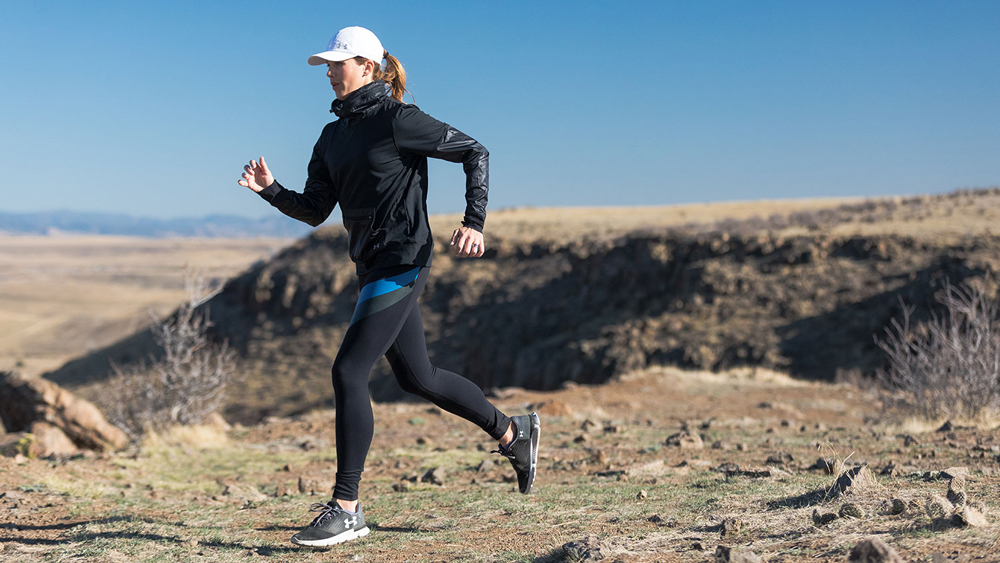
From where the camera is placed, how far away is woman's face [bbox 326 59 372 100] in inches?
138

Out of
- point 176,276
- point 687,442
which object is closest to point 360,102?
point 687,442

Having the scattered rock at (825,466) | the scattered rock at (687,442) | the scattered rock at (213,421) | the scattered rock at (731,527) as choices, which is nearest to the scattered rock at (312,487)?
the scattered rock at (687,442)

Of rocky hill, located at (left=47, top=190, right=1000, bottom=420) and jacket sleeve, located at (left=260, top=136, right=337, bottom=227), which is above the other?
jacket sleeve, located at (left=260, top=136, right=337, bottom=227)

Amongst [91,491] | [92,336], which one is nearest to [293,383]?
[91,491]

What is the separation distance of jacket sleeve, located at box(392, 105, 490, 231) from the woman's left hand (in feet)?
0.16

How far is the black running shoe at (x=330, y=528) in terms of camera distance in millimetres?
3391

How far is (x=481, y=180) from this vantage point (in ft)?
11.8

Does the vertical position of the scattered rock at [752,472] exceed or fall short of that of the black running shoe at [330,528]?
it falls short

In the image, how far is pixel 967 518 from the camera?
281 cm

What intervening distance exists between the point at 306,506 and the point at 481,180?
2.34 metres

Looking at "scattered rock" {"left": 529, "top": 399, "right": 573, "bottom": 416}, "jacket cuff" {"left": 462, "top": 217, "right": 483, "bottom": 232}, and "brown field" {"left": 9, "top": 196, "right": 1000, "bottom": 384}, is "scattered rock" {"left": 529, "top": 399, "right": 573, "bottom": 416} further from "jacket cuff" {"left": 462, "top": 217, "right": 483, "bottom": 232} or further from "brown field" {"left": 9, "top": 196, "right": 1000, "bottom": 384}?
"jacket cuff" {"left": 462, "top": 217, "right": 483, "bottom": 232}

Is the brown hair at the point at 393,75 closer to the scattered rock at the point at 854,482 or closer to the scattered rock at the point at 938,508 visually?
the scattered rock at the point at 854,482

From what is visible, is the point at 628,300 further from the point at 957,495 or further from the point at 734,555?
the point at 734,555

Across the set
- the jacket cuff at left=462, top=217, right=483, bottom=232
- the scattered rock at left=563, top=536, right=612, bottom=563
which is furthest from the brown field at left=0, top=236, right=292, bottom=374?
the scattered rock at left=563, top=536, right=612, bottom=563
